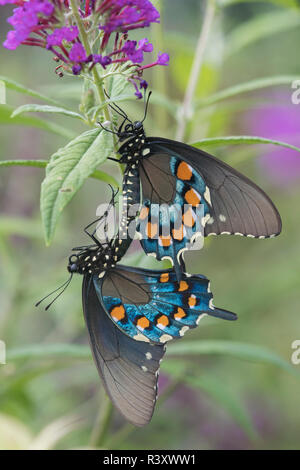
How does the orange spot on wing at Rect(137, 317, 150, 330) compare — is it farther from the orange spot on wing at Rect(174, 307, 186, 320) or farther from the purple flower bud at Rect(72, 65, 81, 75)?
the purple flower bud at Rect(72, 65, 81, 75)

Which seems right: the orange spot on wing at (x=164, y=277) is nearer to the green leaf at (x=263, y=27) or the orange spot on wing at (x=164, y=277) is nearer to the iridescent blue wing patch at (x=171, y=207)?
the iridescent blue wing patch at (x=171, y=207)

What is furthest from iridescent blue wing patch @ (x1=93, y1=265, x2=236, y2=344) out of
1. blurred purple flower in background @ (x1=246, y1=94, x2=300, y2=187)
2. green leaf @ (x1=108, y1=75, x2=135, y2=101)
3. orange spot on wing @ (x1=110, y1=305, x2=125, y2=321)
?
blurred purple flower in background @ (x1=246, y1=94, x2=300, y2=187)

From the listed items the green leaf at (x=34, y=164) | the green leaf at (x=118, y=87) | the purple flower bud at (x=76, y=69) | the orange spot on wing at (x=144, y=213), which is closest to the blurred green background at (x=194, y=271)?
the orange spot on wing at (x=144, y=213)

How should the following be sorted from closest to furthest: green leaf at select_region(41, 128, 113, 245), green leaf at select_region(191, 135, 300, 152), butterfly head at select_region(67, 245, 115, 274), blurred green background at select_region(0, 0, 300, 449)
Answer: green leaf at select_region(41, 128, 113, 245) → green leaf at select_region(191, 135, 300, 152) → butterfly head at select_region(67, 245, 115, 274) → blurred green background at select_region(0, 0, 300, 449)

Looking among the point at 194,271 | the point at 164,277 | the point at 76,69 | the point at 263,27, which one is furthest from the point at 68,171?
the point at 194,271
